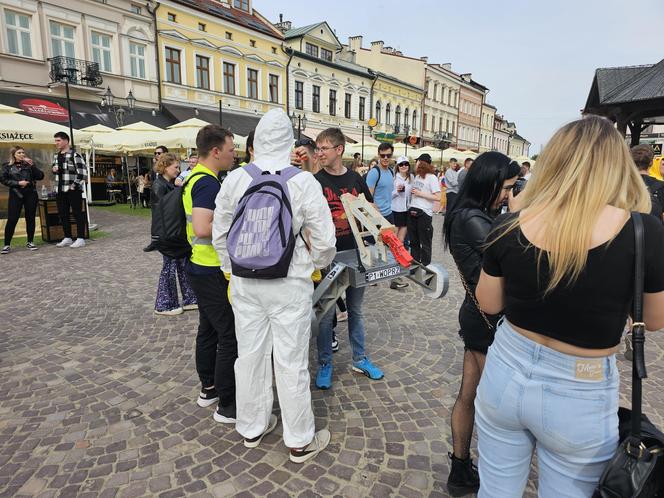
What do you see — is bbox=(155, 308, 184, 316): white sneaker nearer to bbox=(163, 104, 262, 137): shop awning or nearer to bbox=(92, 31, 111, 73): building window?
bbox=(163, 104, 262, 137): shop awning

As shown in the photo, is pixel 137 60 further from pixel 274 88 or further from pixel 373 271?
pixel 373 271

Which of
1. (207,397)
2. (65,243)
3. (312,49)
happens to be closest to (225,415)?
(207,397)

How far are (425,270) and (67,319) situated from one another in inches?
170

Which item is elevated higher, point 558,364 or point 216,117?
point 216,117

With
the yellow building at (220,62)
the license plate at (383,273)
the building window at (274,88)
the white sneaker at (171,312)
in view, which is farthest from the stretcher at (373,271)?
the building window at (274,88)

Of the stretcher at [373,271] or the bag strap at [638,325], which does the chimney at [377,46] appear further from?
the bag strap at [638,325]

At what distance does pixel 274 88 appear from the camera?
2761 cm

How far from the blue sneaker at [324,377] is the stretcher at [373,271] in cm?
85

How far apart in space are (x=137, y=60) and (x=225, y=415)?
22.7 metres

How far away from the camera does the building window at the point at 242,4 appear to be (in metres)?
27.1

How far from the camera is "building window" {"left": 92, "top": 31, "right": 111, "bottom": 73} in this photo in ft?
64.1

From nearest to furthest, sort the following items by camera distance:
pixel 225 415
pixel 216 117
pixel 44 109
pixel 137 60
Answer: pixel 225 415
pixel 44 109
pixel 137 60
pixel 216 117

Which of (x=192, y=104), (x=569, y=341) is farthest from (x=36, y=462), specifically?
(x=192, y=104)

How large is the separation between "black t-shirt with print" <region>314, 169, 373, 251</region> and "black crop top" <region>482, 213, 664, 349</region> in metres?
2.14
